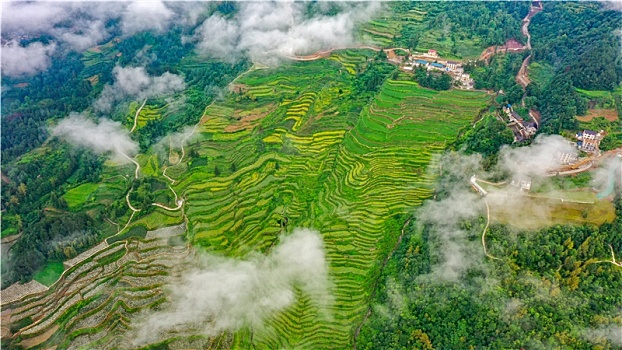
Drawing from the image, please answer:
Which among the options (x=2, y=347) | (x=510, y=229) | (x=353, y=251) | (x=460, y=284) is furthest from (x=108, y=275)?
(x=510, y=229)

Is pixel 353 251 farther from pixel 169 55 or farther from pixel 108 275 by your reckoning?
pixel 169 55

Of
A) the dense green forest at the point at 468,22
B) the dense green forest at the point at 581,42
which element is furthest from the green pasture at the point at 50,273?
the dense green forest at the point at 581,42

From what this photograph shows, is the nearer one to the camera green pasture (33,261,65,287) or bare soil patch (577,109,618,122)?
green pasture (33,261,65,287)

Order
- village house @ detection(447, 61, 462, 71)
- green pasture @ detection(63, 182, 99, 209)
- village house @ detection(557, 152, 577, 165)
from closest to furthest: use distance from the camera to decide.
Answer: village house @ detection(557, 152, 577, 165), green pasture @ detection(63, 182, 99, 209), village house @ detection(447, 61, 462, 71)

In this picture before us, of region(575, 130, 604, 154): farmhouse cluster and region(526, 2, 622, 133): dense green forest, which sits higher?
region(526, 2, 622, 133): dense green forest

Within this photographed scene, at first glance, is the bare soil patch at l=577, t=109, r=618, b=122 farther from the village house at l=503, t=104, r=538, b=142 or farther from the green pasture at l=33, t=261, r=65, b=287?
the green pasture at l=33, t=261, r=65, b=287

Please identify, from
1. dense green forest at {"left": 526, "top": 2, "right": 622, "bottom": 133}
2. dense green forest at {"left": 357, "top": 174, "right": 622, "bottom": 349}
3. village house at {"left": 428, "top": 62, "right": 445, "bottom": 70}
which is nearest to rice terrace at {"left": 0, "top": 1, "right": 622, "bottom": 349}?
dense green forest at {"left": 357, "top": 174, "right": 622, "bottom": 349}
